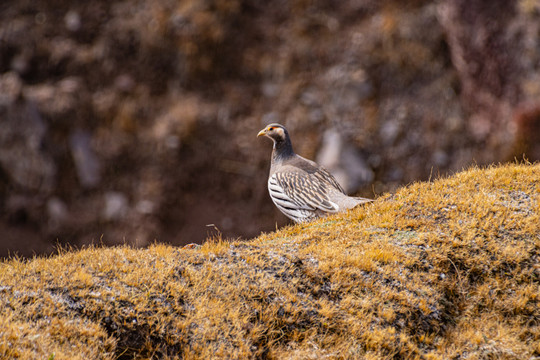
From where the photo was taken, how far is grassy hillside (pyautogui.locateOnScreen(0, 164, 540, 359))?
284 inches

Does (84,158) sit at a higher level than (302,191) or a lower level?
higher

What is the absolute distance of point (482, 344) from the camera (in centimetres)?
829

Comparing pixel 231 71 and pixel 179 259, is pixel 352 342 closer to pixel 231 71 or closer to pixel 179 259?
pixel 179 259

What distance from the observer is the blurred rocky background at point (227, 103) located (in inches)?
1100

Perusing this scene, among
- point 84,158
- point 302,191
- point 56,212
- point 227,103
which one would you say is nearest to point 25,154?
point 84,158

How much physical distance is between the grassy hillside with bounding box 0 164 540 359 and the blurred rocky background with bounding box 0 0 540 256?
54.2 feet

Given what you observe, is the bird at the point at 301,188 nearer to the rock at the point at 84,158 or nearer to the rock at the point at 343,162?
the rock at the point at 343,162

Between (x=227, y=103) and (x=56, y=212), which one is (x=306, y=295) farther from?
(x=56, y=212)

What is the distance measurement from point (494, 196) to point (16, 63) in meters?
29.6

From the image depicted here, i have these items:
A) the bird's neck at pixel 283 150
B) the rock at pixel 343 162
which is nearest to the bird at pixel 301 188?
the bird's neck at pixel 283 150

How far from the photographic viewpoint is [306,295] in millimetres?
8633

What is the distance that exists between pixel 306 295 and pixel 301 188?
629 cm

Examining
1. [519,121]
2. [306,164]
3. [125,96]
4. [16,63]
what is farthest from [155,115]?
[519,121]

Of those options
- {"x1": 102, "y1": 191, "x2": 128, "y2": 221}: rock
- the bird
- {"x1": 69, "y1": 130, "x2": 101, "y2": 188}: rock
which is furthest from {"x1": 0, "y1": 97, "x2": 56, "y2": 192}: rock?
the bird
